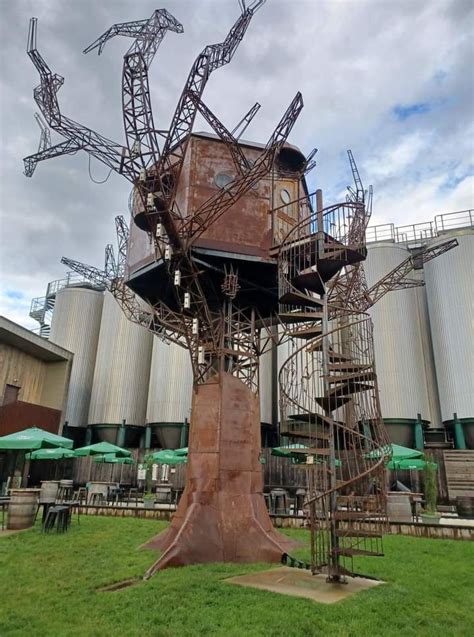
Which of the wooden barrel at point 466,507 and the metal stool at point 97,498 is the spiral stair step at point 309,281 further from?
the metal stool at point 97,498

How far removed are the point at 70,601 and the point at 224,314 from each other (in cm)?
675

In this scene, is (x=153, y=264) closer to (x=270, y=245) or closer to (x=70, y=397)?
(x=270, y=245)

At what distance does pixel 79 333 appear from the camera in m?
35.7

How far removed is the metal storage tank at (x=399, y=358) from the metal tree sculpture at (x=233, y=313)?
57.6 feet

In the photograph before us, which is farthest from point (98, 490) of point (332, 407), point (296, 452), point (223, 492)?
point (332, 407)

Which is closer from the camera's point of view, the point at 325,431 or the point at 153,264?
the point at 325,431

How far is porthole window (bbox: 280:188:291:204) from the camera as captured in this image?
1181cm

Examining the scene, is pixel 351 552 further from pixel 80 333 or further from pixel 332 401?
pixel 80 333

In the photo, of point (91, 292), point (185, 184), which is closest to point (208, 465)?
point (185, 184)

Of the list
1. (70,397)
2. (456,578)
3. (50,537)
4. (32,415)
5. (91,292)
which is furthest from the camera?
(91,292)

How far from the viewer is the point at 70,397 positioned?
33688mm

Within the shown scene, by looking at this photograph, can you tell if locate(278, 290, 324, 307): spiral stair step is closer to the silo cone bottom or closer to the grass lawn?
the silo cone bottom

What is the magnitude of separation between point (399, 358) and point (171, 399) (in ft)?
49.2

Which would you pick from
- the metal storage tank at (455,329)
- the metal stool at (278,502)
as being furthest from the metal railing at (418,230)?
the metal stool at (278,502)
